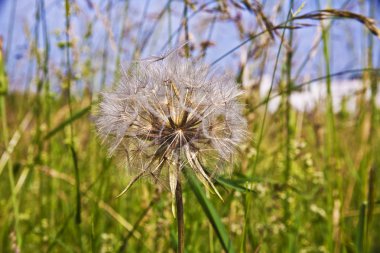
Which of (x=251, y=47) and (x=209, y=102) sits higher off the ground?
(x=251, y=47)

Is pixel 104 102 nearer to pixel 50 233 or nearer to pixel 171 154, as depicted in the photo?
pixel 171 154

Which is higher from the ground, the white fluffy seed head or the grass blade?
the white fluffy seed head

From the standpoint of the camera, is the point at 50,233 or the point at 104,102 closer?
the point at 104,102

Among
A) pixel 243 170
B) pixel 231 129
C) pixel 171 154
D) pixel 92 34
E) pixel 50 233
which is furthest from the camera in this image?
pixel 92 34

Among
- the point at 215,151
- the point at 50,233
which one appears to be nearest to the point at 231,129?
the point at 215,151

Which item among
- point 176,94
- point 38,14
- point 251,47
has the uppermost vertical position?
point 38,14

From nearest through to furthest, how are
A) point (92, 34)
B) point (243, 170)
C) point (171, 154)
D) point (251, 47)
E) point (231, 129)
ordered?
point (171, 154), point (231, 129), point (251, 47), point (243, 170), point (92, 34)

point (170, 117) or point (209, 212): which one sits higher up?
point (170, 117)

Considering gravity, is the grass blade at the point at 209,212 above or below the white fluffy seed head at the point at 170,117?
below
